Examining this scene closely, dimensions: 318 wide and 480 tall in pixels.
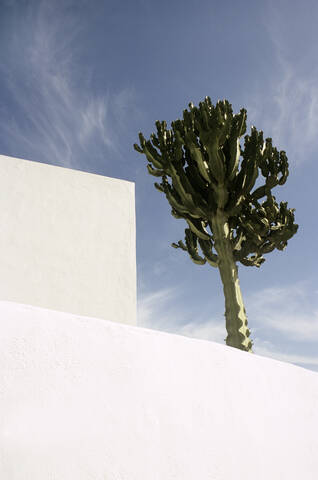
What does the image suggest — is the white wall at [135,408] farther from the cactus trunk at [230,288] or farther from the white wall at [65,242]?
the white wall at [65,242]

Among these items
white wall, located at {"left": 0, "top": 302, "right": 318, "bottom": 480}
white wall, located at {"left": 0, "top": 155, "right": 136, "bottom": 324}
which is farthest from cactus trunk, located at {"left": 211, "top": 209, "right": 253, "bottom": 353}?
white wall, located at {"left": 0, "top": 302, "right": 318, "bottom": 480}

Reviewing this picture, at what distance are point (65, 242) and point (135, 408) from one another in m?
4.88

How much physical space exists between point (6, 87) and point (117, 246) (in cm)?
389

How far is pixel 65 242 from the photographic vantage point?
6.68 m

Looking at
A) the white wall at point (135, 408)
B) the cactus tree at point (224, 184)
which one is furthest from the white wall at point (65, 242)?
the white wall at point (135, 408)

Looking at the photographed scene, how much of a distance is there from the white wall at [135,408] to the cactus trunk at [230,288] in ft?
12.0

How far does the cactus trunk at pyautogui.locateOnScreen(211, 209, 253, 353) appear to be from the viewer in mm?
6559

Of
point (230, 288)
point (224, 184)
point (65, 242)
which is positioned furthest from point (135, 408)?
→ point (224, 184)

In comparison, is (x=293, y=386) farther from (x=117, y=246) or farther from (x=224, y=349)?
(x=117, y=246)

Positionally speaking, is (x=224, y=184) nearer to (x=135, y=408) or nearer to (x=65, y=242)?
(x=65, y=242)

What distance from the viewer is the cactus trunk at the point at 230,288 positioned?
6.56 m

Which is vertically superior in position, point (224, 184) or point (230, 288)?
point (224, 184)

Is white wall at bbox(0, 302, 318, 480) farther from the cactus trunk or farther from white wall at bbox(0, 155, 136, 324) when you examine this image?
white wall at bbox(0, 155, 136, 324)

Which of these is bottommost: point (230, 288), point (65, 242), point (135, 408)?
point (135, 408)
